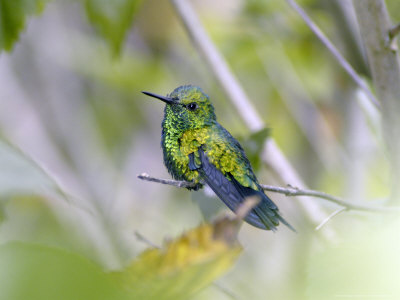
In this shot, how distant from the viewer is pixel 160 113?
2.85m

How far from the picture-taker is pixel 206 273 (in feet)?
1.42

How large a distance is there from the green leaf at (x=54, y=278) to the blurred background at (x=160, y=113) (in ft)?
4.56

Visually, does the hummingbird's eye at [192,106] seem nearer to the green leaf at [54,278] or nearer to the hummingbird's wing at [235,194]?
the hummingbird's wing at [235,194]

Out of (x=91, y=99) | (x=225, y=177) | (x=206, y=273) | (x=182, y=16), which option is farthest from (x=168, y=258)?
(x=91, y=99)

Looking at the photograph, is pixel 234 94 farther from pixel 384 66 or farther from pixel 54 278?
pixel 54 278

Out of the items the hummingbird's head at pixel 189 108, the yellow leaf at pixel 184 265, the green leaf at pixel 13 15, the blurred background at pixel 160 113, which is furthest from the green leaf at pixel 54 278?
the blurred background at pixel 160 113

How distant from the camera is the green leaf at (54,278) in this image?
0.36 meters

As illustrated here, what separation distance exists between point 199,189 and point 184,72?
163cm

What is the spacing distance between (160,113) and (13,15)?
1596mm

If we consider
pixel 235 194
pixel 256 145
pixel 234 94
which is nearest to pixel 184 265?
pixel 235 194

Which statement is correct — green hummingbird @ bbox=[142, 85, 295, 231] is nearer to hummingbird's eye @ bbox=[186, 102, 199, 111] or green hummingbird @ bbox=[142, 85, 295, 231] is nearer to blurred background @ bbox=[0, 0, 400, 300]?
hummingbird's eye @ bbox=[186, 102, 199, 111]

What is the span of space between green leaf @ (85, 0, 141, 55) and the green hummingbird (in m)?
0.26

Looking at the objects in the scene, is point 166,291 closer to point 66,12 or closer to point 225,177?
point 225,177

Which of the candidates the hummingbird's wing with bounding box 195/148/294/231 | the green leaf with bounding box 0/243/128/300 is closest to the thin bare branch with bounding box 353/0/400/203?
the hummingbird's wing with bounding box 195/148/294/231
